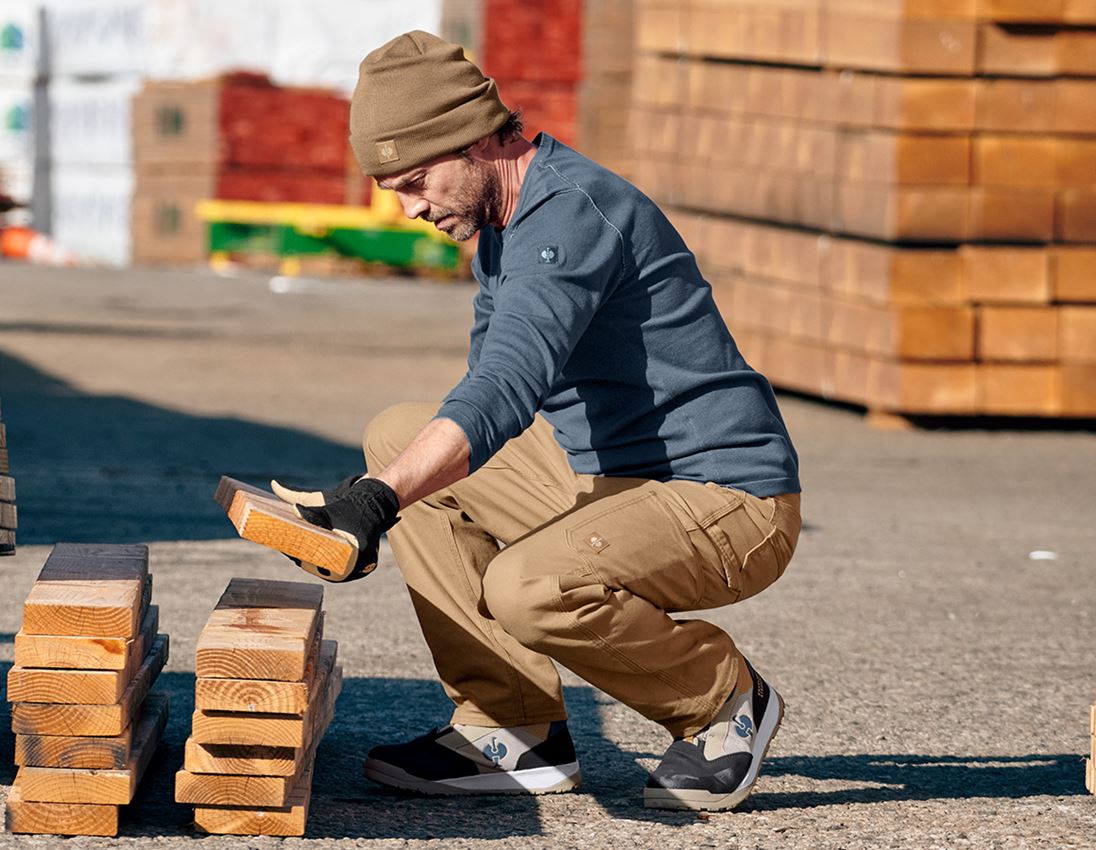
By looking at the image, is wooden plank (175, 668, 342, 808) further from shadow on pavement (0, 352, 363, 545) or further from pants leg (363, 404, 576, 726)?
shadow on pavement (0, 352, 363, 545)

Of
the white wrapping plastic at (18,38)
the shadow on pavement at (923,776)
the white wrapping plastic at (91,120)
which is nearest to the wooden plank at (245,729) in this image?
the shadow on pavement at (923,776)

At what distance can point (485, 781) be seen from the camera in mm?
4148

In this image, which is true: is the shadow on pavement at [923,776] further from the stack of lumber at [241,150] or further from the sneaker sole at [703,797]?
the stack of lumber at [241,150]

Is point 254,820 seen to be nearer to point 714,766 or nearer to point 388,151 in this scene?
point 714,766

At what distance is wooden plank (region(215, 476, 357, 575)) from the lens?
11.1 feet

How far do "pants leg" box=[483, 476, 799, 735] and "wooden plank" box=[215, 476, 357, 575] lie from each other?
49cm

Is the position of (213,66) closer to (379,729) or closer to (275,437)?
(275,437)

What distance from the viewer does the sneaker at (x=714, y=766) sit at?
3955mm

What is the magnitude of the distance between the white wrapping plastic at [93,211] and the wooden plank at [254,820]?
69.3 feet

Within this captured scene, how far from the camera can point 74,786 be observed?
3.63 meters

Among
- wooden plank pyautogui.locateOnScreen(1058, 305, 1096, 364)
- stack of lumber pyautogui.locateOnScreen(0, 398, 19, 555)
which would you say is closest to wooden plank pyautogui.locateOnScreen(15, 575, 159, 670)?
stack of lumber pyautogui.locateOnScreen(0, 398, 19, 555)

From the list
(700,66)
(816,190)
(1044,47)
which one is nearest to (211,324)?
(700,66)

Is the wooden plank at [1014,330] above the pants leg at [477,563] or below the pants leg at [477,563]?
below

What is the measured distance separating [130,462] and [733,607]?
336 cm
